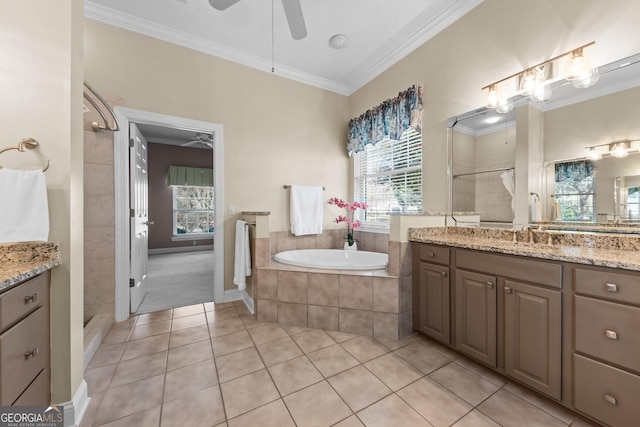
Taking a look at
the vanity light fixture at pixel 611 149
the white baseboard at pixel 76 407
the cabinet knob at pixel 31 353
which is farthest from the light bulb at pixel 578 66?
the white baseboard at pixel 76 407

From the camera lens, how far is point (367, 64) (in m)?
3.07

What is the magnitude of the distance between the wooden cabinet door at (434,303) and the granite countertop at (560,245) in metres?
0.24

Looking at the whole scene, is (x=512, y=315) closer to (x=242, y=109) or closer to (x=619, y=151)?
(x=619, y=151)

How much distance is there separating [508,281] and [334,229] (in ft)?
7.46

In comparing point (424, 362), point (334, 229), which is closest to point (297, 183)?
point (334, 229)

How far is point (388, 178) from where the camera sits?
3.14 m

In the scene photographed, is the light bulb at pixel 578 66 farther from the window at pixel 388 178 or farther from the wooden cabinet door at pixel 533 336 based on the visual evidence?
the wooden cabinet door at pixel 533 336

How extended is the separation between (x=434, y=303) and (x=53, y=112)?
252 centimetres

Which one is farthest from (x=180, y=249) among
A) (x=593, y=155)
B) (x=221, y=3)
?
(x=593, y=155)

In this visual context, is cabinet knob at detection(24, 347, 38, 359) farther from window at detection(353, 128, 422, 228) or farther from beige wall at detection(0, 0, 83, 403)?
window at detection(353, 128, 422, 228)

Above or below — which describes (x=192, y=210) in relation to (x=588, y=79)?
below

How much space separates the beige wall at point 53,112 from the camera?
3.58 feet

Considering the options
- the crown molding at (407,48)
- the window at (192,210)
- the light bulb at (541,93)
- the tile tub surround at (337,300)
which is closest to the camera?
the light bulb at (541,93)

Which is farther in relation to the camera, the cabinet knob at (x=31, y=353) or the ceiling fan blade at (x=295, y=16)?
the ceiling fan blade at (x=295, y=16)
